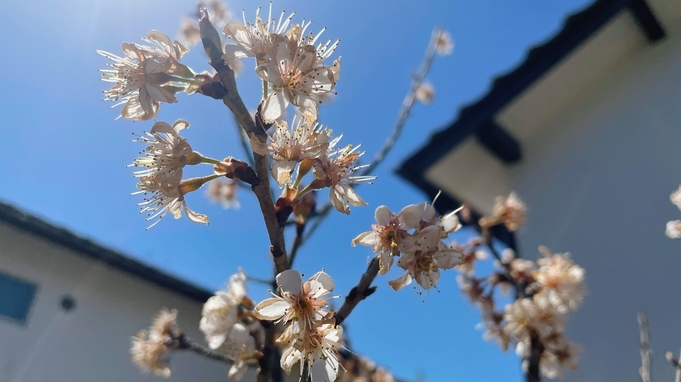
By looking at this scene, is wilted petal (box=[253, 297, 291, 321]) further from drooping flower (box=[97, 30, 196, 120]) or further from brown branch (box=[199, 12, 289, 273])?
drooping flower (box=[97, 30, 196, 120])

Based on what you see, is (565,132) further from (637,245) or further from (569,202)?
(637,245)

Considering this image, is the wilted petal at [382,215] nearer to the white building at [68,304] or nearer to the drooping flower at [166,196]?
the drooping flower at [166,196]

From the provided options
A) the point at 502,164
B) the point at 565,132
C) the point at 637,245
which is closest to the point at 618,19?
the point at 565,132

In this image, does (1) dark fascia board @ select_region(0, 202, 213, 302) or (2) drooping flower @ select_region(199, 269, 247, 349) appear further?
(1) dark fascia board @ select_region(0, 202, 213, 302)

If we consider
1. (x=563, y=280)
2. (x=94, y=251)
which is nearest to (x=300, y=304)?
(x=563, y=280)

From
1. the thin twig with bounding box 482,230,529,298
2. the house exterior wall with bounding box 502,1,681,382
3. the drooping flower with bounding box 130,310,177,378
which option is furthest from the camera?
the house exterior wall with bounding box 502,1,681,382

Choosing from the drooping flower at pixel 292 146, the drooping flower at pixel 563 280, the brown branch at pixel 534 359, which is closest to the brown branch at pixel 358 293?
the drooping flower at pixel 292 146

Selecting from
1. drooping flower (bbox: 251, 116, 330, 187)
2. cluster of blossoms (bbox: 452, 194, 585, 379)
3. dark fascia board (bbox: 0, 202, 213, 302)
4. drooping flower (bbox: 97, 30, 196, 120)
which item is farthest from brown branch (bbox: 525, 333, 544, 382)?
dark fascia board (bbox: 0, 202, 213, 302)
